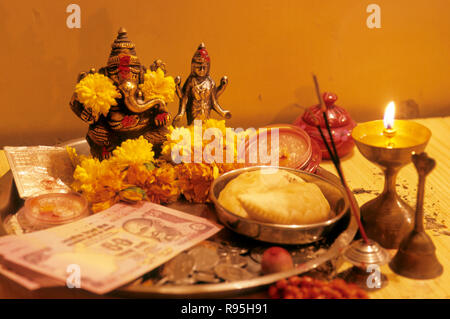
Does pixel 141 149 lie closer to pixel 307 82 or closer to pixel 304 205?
pixel 304 205

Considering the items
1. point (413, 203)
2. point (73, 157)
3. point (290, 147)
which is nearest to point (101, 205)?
point (73, 157)

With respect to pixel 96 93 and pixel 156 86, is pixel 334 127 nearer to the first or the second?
pixel 156 86

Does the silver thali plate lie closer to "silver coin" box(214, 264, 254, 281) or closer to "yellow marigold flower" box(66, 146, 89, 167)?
"silver coin" box(214, 264, 254, 281)

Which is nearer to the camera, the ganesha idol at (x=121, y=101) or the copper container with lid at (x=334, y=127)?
the ganesha idol at (x=121, y=101)

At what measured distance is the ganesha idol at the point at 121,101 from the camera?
3.24ft

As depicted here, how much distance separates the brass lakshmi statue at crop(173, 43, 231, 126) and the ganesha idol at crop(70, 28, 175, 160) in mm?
48

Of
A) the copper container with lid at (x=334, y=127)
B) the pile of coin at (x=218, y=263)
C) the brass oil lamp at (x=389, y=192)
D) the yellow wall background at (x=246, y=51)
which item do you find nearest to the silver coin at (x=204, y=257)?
the pile of coin at (x=218, y=263)

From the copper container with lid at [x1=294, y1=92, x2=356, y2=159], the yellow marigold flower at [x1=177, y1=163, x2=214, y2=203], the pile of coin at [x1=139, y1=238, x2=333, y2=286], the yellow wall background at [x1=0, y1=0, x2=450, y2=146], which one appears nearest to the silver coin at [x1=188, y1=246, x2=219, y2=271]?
the pile of coin at [x1=139, y1=238, x2=333, y2=286]

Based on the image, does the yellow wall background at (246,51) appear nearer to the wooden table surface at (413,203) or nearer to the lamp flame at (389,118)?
the wooden table surface at (413,203)

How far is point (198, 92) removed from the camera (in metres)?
1.10

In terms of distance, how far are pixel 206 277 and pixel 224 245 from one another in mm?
96

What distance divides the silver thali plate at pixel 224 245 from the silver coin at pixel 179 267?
15 mm

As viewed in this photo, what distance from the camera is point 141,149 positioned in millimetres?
1003

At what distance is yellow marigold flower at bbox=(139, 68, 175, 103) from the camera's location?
3.42 ft
